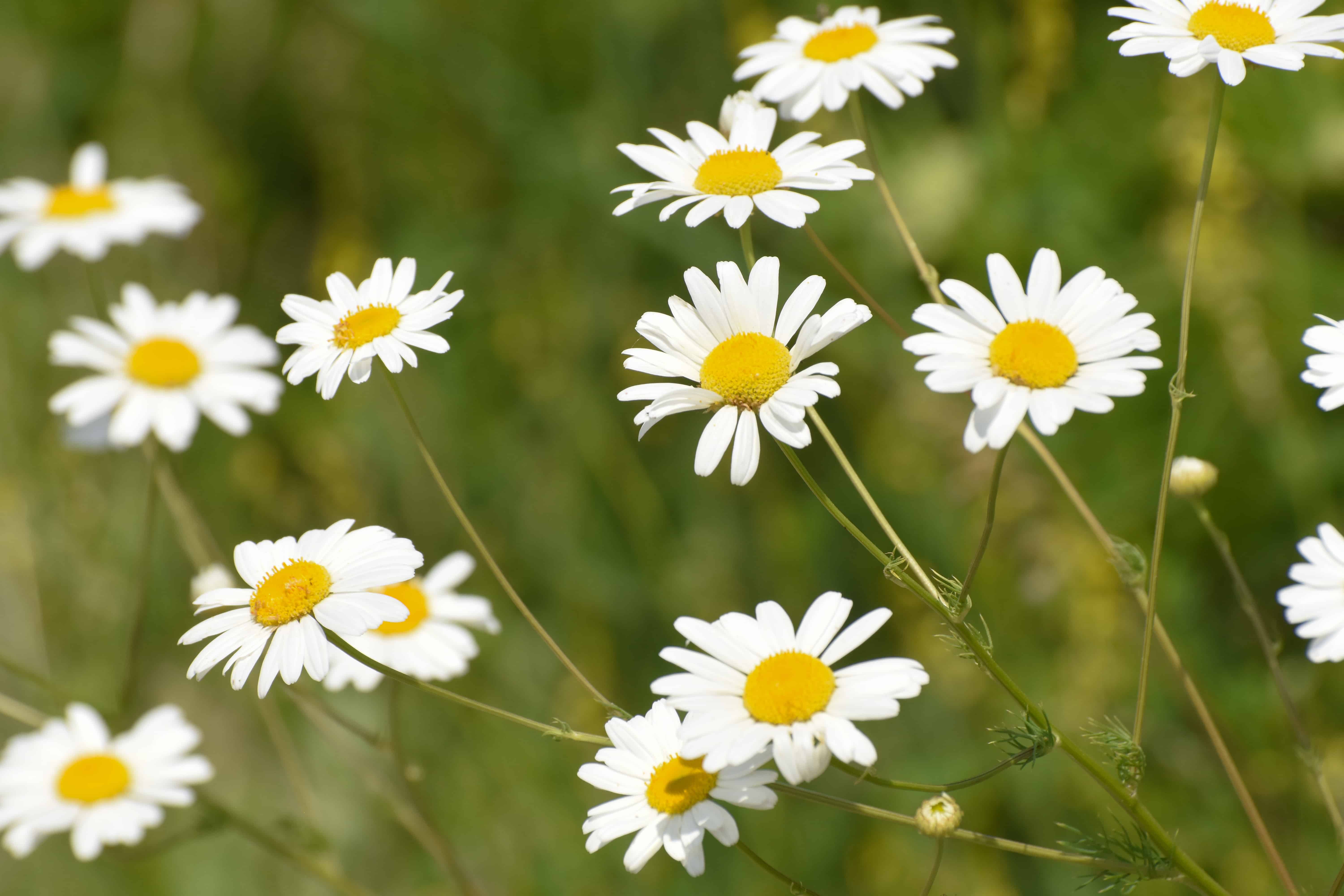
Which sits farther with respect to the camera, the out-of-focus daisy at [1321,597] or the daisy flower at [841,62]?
the daisy flower at [841,62]

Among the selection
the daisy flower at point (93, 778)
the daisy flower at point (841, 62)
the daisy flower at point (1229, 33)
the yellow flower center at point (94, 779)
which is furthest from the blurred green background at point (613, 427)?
the daisy flower at point (1229, 33)

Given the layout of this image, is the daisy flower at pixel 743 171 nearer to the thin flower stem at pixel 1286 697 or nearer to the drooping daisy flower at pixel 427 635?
the thin flower stem at pixel 1286 697

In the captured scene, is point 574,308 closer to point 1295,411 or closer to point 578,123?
point 578,123

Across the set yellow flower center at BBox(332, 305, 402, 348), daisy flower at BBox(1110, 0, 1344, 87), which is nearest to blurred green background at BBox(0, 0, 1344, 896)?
daisy flower at BBox(1110, 0, 1344, 87)

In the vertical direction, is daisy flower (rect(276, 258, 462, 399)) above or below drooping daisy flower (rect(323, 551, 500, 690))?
above

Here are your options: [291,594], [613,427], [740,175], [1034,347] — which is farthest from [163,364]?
[1034,347]

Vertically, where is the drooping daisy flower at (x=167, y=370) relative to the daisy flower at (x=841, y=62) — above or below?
below

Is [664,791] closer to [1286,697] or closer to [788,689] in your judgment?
[788,689]

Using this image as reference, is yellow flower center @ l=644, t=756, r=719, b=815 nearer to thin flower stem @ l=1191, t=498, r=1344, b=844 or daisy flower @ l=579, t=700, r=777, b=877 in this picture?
daisy flower @ l=579, t=700, r=777, b=877
